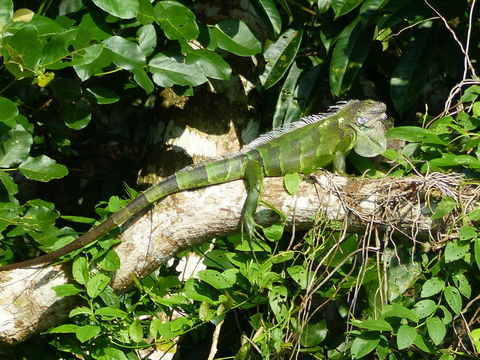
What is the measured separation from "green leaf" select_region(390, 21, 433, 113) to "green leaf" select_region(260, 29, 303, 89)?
0.54m

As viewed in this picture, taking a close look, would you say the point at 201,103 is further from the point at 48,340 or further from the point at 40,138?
the point at 48,340

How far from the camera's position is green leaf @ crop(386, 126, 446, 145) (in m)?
3.33

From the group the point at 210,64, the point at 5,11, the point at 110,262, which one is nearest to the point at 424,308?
the point at 110,262

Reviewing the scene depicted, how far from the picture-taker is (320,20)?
421 cm

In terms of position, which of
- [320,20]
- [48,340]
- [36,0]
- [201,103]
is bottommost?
[48,340]

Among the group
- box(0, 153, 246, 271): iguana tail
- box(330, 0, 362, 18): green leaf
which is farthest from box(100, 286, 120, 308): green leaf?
box(330, 0, 362, 18): green leaf

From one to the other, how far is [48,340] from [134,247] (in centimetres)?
68

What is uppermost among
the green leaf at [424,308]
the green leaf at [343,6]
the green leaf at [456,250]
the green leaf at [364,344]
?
the green leaf at [343,6]

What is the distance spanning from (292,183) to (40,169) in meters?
1.10

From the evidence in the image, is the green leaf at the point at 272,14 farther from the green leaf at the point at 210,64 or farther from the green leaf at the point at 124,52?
the green leaf at the point at 124,52

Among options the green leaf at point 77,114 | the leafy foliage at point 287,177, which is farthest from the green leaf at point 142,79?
the green leaf at point 77,114

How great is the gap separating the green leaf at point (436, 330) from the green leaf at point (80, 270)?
1.38 m

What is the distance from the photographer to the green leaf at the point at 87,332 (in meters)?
3.11

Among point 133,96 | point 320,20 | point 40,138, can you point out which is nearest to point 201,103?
point 133,96
